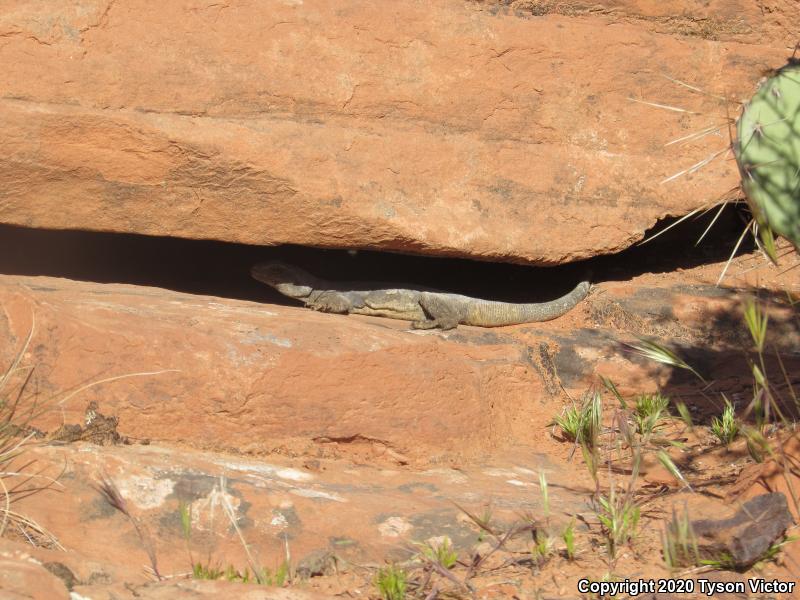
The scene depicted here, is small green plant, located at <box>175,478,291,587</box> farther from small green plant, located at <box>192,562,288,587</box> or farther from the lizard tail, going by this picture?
the lizard tail

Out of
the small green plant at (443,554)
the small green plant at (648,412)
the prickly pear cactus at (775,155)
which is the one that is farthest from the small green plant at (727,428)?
the small green plant at (443,554)

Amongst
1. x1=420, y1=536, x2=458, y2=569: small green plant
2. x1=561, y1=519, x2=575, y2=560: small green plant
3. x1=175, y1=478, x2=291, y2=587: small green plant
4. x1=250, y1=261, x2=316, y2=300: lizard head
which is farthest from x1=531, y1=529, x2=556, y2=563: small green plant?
x1=250, y1=261, x2=316, y2=300: lizard head

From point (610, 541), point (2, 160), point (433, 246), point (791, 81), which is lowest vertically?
point (610, 541)

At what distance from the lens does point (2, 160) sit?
5402 millimetres

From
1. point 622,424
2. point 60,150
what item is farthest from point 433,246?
point 60,150

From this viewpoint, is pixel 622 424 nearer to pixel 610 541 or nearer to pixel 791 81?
pixel 610 541

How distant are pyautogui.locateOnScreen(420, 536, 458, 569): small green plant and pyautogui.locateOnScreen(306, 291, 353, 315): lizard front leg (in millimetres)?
3057

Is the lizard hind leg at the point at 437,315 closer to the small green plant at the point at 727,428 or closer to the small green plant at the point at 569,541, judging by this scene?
the small green plant at the point at 727,428

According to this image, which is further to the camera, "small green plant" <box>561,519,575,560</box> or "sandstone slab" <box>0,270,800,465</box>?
"sandstone slab" <box>0,270,800,465</box>

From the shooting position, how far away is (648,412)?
5.54m

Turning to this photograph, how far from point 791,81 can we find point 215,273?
470cm

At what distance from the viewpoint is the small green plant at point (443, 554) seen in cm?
393

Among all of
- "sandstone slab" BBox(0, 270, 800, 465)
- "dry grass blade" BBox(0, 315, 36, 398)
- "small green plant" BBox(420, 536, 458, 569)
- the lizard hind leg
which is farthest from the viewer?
the lizard hind leg

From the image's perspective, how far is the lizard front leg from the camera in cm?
691
